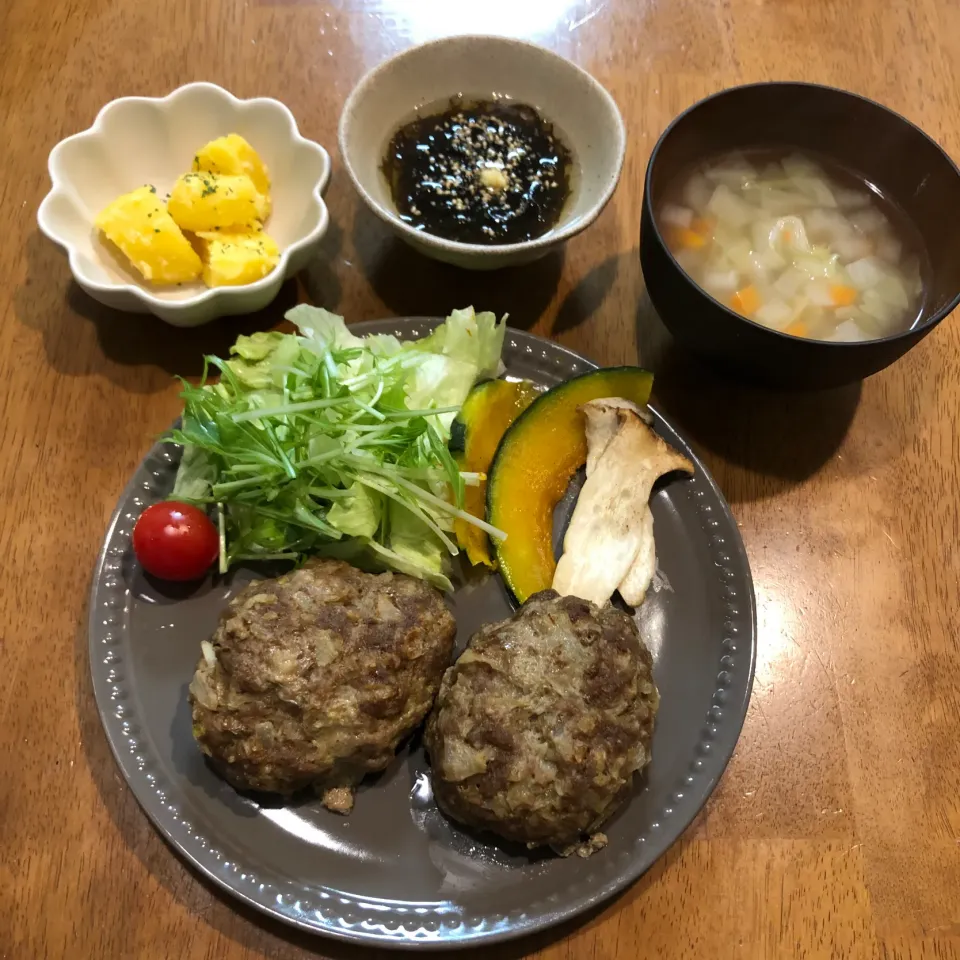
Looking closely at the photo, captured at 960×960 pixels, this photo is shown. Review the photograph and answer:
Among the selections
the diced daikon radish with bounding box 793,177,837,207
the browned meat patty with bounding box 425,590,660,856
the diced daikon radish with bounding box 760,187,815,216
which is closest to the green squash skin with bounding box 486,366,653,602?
the browned meat patty with bounding box 425,590,660,856

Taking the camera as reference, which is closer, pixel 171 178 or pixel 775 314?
pixel 775 314

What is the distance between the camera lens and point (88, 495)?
229cm

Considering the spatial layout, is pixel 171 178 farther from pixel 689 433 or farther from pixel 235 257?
pixel 689 433

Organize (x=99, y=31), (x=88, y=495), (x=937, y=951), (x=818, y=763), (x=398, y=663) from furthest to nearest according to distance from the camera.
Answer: (x=99, y=31) < (x=88, y=495) < (x=818, y=763) < (x=937, y=951) < (x=398, y=663)

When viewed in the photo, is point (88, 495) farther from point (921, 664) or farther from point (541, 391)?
point (921, 664)

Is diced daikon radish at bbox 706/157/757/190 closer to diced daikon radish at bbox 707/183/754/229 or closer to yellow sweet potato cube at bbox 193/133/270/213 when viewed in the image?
diced daikon radish at bbox 707/183/754/229

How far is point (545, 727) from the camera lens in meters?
1.75

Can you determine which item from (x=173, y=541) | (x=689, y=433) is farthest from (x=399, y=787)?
(x=689, y=433)

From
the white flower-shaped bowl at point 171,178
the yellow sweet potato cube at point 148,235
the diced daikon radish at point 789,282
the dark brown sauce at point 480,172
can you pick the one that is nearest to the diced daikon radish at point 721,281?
the diced daikon radish at point 789,282

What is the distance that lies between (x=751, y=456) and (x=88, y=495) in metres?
2.00

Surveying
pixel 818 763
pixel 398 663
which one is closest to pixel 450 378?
pixel 398 663

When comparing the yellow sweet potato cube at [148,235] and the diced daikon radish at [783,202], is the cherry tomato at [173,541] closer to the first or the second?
the yellow sweet potato cube at [148,235]

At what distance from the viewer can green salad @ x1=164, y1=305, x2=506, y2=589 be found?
2104mm

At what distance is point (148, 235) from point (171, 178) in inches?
17.3
